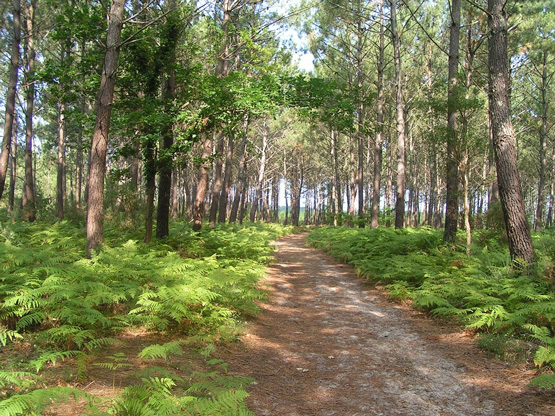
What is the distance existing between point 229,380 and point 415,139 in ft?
112

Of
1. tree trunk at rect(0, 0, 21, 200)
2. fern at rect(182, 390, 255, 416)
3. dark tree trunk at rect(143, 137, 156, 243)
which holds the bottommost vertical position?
fern at rect(182, 390, 255, 416)

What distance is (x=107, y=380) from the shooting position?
3398 millimetres

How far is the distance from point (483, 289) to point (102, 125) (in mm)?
7460

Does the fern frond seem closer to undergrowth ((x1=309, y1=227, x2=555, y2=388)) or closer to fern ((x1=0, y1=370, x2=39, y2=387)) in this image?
undergrowth ((x1=309, y1=227, x2=555, y2=388))

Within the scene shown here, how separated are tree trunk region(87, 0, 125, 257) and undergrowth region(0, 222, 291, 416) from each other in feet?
2.18

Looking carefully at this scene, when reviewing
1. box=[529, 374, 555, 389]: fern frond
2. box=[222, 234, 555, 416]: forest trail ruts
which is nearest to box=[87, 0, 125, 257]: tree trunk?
box=[222, 234, 555, 416]: forest trail ruts

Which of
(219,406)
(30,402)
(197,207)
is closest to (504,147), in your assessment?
(219,406)

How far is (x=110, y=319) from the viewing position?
4691mm

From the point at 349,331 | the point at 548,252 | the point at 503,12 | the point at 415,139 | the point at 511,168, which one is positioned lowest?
the point at 349,331

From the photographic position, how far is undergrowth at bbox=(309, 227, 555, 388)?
4656 mm

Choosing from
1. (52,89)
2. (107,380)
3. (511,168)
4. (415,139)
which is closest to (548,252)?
(511,168)

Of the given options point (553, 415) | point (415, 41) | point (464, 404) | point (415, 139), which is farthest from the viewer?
point (415, 139)

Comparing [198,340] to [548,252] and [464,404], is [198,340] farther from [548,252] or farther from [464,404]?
[548,252]

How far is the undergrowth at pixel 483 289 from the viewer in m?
4.66
